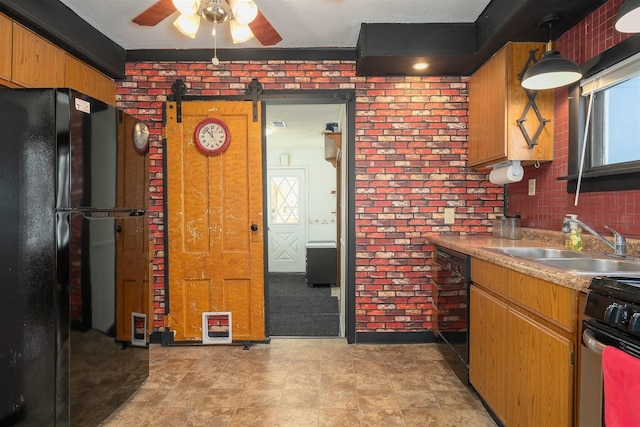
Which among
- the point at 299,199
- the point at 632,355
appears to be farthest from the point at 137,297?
the point at 299,199

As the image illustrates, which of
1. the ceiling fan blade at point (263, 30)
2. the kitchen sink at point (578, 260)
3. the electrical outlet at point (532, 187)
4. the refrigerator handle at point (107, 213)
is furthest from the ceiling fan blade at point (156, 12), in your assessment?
the electrical outlet at point (532, 187)

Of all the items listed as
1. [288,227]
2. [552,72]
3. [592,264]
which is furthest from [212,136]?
[288,227]

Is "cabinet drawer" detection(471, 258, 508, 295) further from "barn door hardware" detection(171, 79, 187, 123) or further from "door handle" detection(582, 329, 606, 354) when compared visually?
"barn door hardware" detection(171, 79, 187, 123)

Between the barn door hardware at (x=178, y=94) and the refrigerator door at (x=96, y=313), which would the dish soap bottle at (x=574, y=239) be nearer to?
the refrigerator door at (x=96, y=313)

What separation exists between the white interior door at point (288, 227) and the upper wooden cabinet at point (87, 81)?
390 centimetres

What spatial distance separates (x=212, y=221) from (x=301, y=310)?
1739mm

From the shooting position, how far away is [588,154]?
2.26 meters

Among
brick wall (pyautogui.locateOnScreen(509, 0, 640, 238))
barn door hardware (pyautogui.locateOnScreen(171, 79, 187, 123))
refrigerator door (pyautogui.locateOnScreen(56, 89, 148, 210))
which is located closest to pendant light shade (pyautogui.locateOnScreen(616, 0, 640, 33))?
brick wall (pyautogui.locateOnScreen(509, 0, 640, 238))

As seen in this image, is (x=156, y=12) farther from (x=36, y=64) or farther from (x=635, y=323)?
(x=635, y=323)

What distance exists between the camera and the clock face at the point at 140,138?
2.28m

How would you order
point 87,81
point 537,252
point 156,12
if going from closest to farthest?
1. point 156,12
2. point 537,252
3. point 87,81

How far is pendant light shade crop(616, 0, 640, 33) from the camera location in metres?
1.35

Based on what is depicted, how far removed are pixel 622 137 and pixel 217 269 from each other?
2.98 meters

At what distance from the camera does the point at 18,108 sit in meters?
1.77
